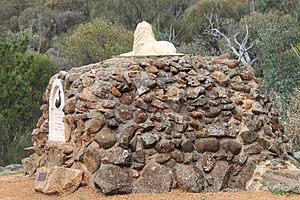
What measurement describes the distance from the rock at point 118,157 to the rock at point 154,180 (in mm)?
296

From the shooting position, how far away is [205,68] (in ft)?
30.3

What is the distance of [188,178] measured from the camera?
26.2 feet

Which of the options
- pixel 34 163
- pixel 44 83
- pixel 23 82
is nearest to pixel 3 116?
pixel 23 82

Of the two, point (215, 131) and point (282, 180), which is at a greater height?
point (215, 131)

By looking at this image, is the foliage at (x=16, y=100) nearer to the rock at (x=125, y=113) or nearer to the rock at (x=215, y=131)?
the rock at (x=125, y=113)

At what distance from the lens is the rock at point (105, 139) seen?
8.02m

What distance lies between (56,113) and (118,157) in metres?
A: 2.12

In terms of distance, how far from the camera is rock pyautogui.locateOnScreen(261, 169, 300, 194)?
7535 mm

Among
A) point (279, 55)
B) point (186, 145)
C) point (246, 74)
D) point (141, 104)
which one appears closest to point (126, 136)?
point (141, 104)

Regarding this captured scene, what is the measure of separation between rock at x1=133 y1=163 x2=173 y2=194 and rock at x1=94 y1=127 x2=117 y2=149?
2.07ft

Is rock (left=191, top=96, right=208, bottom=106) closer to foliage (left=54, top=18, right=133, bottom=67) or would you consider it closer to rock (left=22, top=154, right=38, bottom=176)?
rock (left=22, top=154, right=38, bottom=176)

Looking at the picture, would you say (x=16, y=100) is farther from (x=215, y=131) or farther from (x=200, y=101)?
(x=215, y=131)

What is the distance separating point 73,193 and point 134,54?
281 cm

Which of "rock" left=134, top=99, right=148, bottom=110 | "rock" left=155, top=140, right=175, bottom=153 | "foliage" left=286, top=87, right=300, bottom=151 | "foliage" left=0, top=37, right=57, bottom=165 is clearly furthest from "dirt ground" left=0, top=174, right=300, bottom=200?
"foliage" left=0, top=37, right=57, bottom=165
